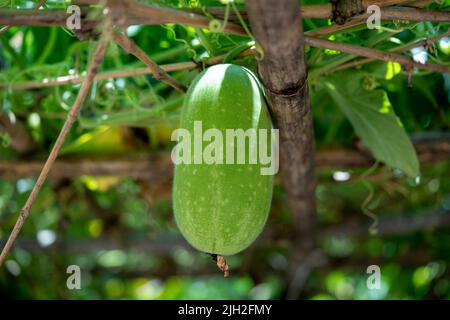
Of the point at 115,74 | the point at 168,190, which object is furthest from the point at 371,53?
the point at 168,190

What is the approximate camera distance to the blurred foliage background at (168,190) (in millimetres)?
1277

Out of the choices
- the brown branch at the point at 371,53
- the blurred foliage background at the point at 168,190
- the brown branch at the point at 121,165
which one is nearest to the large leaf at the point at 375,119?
the blurred foliage background at the point at 168,190

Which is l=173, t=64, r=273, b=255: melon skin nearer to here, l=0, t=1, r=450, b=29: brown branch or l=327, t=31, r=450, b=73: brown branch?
l=0, t=1, r=450, b=29: brown branch

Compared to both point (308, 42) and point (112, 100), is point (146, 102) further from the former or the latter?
point (308, 42)

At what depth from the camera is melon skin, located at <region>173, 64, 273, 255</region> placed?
84cm

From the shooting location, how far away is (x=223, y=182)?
2.75 feet

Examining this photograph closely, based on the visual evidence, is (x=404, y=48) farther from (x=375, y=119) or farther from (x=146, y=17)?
(x=146, y=17)

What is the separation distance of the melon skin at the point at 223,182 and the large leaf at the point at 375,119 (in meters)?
0.35

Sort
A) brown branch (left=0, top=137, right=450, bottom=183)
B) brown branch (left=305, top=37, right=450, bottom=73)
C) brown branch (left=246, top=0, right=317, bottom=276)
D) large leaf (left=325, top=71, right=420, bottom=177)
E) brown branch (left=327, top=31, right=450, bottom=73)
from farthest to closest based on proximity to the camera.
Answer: brown branch (left=0, top=137, right=450, bottom=183) < large leaf (left=325, top=71, right=420, bottom=177) < brown branch (left=327, top=31, right=450, bottom=73) < brown branch (left=305, top=37, right=450, bottom=73) < brown branch (left=246, top=0, right=317, bottom=276)

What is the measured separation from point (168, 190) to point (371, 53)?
875mm

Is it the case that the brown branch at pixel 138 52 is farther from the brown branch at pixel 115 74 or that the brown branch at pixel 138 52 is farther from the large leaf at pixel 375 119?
the large leaf at pixel 375 119

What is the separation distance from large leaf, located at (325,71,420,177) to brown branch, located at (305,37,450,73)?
12 cm

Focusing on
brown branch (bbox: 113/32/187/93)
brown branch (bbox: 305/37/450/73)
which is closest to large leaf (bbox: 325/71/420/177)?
brown branch (bbox: 305/37/450/73)
